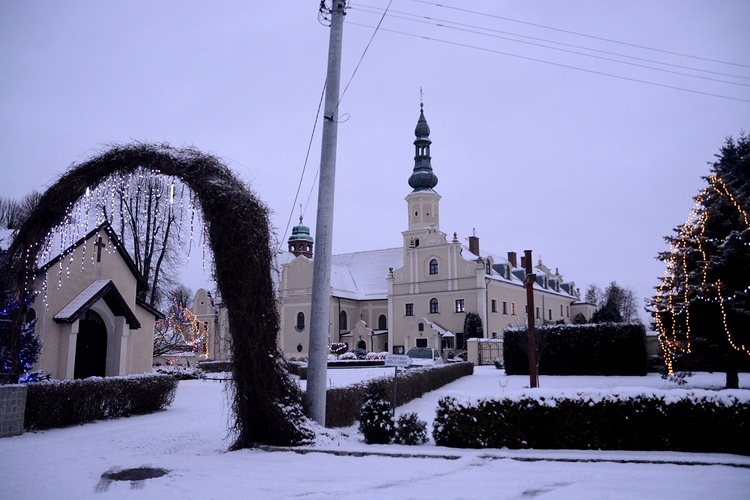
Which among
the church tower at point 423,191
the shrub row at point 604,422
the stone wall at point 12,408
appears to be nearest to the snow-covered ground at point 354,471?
the shrub row at point 604,422

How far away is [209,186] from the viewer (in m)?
9.20

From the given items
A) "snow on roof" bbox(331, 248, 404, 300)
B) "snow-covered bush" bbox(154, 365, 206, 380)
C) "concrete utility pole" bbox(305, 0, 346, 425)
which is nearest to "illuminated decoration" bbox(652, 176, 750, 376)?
"concrete utility pole" bbox(305, 0, 346, 425)

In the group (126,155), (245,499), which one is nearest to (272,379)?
(245,499)

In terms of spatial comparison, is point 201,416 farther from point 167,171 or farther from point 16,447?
point 167,171

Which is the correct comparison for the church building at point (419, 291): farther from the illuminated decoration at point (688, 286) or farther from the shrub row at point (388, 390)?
the illuminated decoration at point (688, 286)

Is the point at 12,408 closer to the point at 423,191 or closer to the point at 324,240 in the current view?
the point at 324,240

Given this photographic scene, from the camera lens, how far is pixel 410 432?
31.7 ft

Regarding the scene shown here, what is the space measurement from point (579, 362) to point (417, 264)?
25287mm

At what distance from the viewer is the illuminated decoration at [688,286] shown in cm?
1741

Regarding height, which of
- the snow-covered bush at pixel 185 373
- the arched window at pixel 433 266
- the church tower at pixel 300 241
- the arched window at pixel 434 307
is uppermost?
the church tower at pixel 300 241

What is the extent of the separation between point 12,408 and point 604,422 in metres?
11.3

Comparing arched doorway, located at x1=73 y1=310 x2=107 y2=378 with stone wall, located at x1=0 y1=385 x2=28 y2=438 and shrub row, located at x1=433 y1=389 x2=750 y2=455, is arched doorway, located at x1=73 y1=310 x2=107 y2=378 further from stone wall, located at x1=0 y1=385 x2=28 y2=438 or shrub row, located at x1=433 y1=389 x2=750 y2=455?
shrub row, located at x1=433 y1=389 x2=750 y2=455

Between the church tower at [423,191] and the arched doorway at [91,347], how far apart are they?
3572cm

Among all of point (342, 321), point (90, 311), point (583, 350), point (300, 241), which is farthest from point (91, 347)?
point (300, 241)
